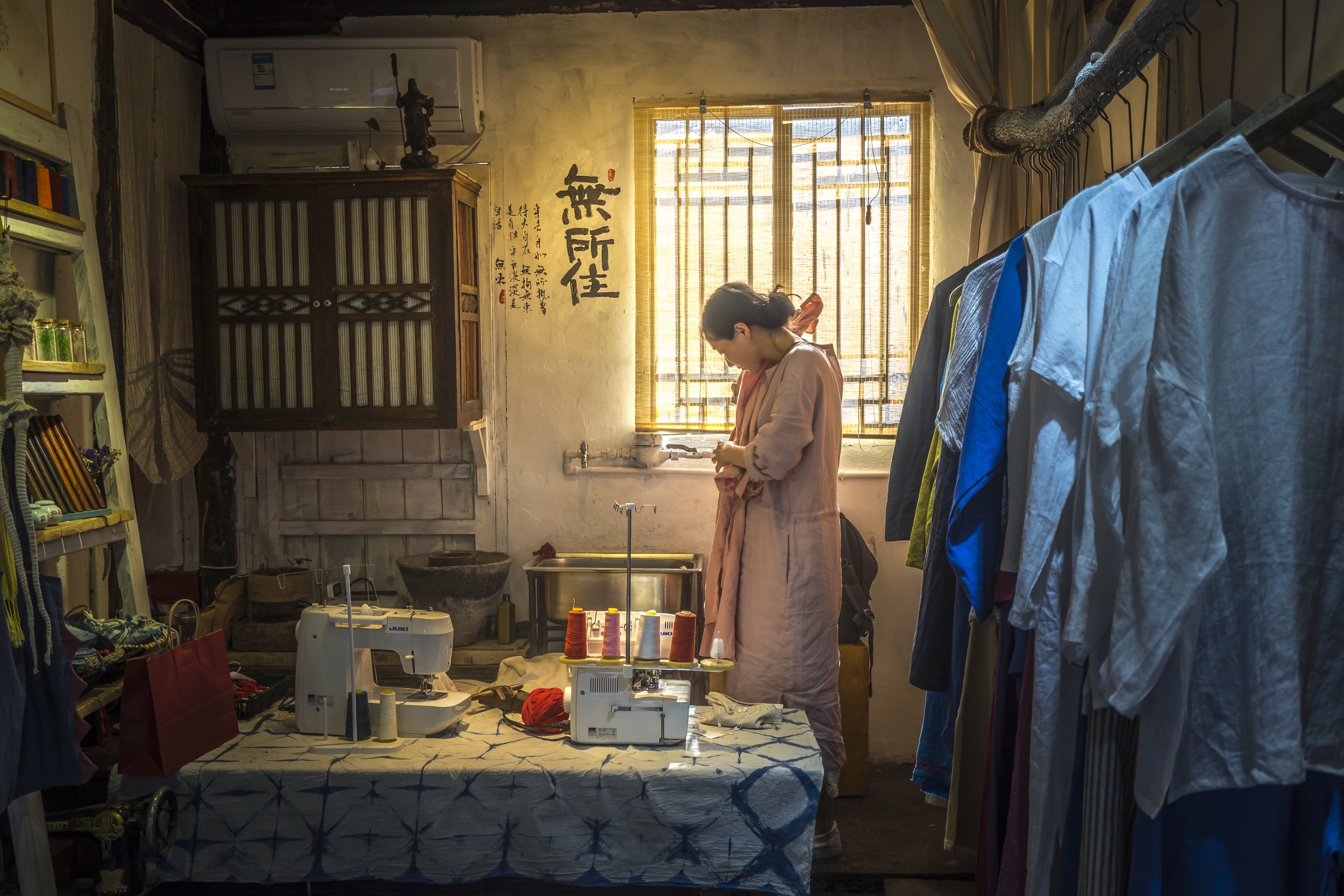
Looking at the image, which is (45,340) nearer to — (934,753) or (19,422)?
(19,422)

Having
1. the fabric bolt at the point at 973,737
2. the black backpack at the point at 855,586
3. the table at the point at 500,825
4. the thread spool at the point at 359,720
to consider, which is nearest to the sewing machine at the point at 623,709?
the table at the point at 500,825

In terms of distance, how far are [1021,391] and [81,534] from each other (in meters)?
2.29

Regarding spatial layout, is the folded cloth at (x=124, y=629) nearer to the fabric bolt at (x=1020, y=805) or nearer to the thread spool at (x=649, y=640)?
the thread spool at (x=649, y=640)

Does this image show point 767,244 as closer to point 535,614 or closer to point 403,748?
point 535,614

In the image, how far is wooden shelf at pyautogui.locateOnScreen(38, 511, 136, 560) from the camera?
7.68 ft

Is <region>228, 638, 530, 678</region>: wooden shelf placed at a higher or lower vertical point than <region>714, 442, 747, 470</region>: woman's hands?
lower

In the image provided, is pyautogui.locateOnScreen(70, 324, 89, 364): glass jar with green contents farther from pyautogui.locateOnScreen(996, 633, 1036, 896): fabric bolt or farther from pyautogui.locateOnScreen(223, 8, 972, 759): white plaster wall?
pyautogui.locateOnScreen(996, 633, 1036, 896): fabric bolt

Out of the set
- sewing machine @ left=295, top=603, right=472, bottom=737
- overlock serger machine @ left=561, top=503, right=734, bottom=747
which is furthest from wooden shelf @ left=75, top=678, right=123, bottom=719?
overlock serger machine @ left=561, top=503, right=734, bottom=747

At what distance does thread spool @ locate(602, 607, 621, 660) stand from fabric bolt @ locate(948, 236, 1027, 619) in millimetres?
976

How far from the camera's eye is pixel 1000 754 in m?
1.85

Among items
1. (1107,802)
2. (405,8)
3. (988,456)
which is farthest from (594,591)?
(405,8)

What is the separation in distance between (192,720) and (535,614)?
1520mm

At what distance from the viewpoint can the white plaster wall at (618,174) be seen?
4.01 m

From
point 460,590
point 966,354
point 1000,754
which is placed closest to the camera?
point 1000,754
